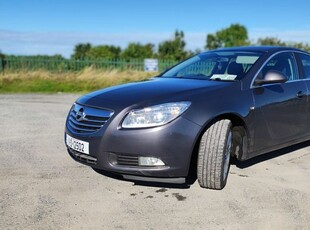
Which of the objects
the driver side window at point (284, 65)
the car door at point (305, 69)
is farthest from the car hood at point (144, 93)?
the car door at point (305, 69)

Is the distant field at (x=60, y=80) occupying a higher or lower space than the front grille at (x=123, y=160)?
lower

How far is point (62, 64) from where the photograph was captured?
1978 centimetres

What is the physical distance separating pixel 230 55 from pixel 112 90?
1.73 metres

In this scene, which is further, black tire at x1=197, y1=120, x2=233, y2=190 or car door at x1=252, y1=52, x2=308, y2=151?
car door at x1=252, y1=52, x2=308, y2=151

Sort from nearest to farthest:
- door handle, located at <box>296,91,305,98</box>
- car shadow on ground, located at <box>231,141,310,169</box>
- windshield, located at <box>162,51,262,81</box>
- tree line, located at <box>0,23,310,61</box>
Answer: windshield, located at <box>162,51,262,81</box>
door handle, located at <box>296,91,305,98</box>
car shadow on ground, located at <box>231,141,310,169</box>
tree line, located at <box>0,23,310,61</box>

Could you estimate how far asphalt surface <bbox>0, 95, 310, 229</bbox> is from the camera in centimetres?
312

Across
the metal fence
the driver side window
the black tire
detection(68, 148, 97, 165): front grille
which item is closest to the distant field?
the metal fence

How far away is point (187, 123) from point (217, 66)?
5.27 feet

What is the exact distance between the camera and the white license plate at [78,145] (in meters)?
3.69

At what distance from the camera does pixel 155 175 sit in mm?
3521

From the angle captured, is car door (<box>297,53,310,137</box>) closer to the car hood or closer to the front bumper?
the car hood

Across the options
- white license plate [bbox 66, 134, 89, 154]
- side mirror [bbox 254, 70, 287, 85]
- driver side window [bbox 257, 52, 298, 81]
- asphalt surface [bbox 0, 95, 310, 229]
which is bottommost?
asphalt surface [bbox 0, 95, 310, 229]

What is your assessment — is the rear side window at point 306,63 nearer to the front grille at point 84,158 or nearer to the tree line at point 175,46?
the front grille at point 84,158

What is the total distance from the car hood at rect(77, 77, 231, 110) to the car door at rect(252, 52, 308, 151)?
0.57 meters
